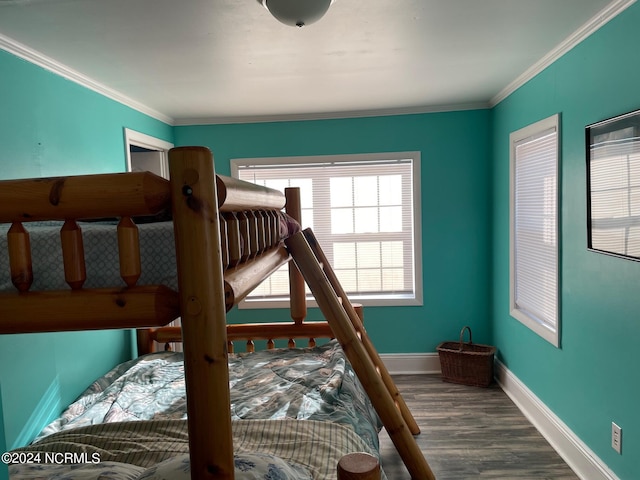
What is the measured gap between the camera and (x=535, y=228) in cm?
309

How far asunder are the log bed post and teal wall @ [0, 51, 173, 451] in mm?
1286

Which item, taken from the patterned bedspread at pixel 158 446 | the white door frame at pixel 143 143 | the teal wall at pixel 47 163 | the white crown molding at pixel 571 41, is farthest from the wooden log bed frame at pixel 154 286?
the white door frame at pixel 143 143

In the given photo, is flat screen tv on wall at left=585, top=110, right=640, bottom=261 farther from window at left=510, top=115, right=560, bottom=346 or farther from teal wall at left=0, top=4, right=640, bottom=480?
window at left=510, top=115, right=560, bottom=346

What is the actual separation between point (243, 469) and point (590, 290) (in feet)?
6.70

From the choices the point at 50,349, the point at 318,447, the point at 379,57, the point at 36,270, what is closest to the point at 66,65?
the point at 50,349

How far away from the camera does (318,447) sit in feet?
5.47

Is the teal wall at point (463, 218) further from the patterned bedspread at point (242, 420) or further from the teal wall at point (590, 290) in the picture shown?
the patterned bedspread at point (242, 420)

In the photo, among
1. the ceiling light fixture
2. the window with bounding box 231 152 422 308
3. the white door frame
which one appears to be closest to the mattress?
the ceiling light fixture

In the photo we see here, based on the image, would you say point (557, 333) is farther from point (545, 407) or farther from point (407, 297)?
point (407, 297)

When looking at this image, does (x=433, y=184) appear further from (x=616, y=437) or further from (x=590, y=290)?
(x=616, y=437)

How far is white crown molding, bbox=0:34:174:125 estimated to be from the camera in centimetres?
210

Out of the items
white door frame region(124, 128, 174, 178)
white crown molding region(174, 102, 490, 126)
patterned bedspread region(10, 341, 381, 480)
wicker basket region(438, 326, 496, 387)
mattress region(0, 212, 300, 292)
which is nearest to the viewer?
mattress region(0, 212, 300, 292)

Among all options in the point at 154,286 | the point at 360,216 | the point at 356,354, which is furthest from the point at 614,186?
the point at 360,216

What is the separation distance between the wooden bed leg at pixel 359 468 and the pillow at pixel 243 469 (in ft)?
0.87
